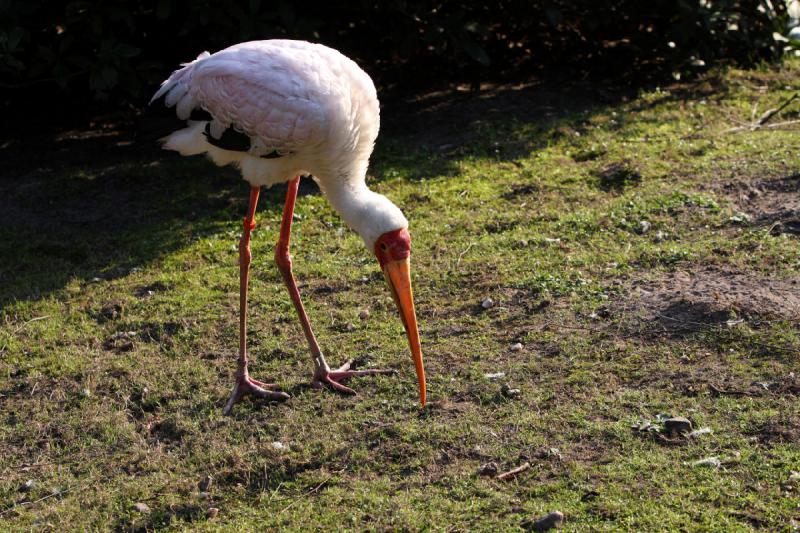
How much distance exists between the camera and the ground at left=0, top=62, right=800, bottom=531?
3.97 meters

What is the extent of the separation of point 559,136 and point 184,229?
3.23 meters

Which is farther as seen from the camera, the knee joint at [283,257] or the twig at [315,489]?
the knee joint at [283,257]

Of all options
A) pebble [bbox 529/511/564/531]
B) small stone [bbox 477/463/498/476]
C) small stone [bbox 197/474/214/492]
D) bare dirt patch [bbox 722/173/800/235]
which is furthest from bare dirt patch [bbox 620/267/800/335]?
small stone [bbox 197/474/214/492]

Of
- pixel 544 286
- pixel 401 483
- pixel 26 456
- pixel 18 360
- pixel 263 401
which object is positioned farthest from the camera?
pixel 544 286

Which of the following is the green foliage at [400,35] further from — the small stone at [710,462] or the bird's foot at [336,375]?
the small stone at [710,462]

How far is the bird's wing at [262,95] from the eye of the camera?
4.73 metres

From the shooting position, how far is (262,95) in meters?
4.80

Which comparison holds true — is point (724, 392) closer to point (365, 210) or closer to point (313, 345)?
point (365, 210)

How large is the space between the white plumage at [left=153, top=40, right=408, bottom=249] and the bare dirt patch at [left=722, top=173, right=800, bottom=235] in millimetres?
2755

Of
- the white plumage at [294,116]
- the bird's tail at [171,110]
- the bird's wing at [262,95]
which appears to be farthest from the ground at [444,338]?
the bird's wing at [262,95]

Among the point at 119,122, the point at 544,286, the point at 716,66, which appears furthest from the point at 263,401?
the point at 716,66

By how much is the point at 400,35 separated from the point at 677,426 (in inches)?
200

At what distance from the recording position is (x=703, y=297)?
527cm

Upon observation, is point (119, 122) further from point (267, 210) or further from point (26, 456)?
point (26, 456)
